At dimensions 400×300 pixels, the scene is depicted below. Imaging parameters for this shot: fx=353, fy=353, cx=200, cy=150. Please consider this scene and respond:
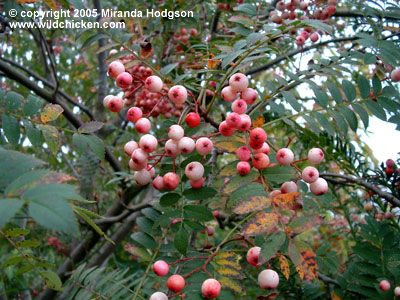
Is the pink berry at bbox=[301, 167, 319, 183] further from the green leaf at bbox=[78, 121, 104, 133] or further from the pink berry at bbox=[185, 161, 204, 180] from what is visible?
the green leaf at bbox=[78, 121, 104, 133]

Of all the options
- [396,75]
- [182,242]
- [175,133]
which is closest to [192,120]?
→ [175,133]

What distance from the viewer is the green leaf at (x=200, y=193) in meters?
0.82

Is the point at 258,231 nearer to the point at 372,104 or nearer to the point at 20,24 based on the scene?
the point at 372,104

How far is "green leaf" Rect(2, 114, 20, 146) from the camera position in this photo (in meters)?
0.84

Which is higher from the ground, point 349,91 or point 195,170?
point 349,91

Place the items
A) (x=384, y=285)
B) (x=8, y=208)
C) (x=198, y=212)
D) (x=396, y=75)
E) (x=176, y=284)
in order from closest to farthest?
(x=8, y=208) < (x=176, y=284) < (x=198, y=212) < (x=384, y=285) < (x=396, y=75)

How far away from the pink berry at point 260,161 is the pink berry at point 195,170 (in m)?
0.12

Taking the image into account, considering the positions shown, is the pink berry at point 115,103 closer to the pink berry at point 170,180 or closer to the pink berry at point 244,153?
the pink berry at point 170,180

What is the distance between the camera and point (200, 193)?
2.72 ft

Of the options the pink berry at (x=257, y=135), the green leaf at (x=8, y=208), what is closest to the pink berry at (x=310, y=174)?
the pink berry at (x=257, y=135)

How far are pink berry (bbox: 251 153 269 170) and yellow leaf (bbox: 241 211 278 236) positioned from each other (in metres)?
0.15

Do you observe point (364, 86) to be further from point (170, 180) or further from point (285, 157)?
point (170, 180)

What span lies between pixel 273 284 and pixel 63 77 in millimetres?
2380

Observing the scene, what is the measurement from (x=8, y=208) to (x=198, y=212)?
48cm
